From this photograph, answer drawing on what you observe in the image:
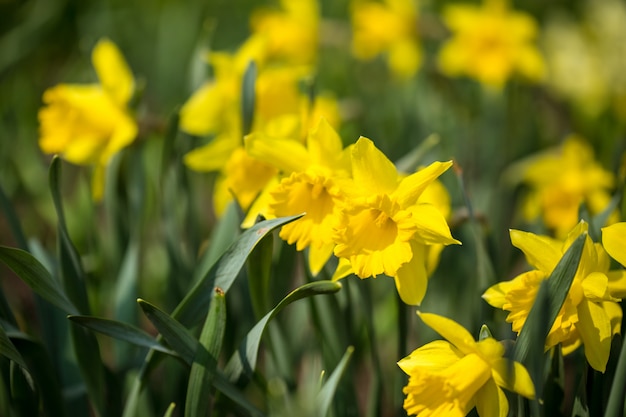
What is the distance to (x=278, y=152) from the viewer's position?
1294 millimetres

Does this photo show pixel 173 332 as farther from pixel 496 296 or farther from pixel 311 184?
pixel 496 296

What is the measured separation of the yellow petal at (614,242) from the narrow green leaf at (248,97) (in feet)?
2.21

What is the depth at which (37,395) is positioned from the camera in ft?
4.22

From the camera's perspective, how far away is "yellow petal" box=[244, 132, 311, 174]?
1.29 metres

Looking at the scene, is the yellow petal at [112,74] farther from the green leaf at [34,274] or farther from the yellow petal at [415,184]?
the yellow petal at [415,184]

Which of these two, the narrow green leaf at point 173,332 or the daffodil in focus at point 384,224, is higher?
the daffodil in focus at point 384,224

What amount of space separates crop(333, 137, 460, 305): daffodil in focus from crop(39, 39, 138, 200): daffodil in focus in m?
0.75

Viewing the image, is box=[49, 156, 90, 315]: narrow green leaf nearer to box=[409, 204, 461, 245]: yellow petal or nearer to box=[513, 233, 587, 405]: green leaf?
box=[409, 204, 461, 245]: yellow petal

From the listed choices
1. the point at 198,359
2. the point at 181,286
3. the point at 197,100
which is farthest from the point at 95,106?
the point at 198,359

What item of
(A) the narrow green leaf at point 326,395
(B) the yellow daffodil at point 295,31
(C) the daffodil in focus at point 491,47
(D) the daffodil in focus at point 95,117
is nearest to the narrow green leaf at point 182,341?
(A) the narrow green leaf at point 326,395

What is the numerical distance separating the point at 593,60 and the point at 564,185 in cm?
174

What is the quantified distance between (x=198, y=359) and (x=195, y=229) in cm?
71

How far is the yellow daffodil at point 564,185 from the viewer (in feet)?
6.44

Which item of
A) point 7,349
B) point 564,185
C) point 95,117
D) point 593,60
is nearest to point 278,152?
point 7,349
